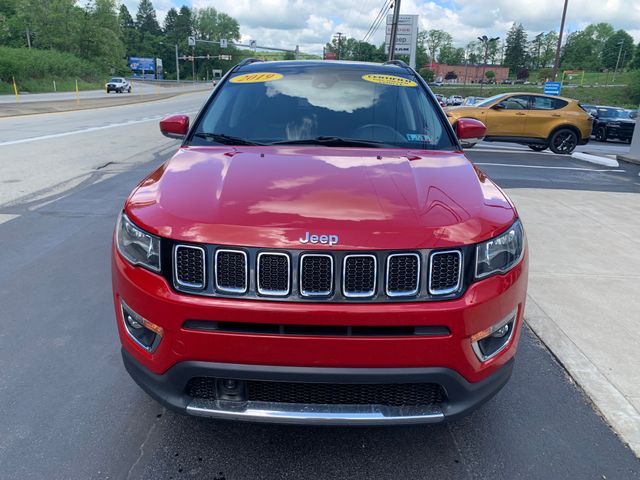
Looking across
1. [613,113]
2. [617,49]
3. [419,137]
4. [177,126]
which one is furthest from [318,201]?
[617,49]

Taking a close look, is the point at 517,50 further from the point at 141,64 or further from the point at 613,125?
the point at 613,125

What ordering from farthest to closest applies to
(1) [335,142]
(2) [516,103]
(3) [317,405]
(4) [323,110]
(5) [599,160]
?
(2) [516,103]
(5) [599,160]
(4) [323,110]
(1) [335,142]
(3) [317,405]

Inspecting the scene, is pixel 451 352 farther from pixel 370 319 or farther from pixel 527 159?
pixel 527 159

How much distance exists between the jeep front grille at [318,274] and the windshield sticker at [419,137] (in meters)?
1.44

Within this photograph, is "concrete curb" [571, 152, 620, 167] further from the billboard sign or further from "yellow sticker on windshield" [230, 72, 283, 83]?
the billboard sign

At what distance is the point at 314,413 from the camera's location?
2025mm

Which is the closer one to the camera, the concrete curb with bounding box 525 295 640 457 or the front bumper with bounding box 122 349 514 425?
the front bumper with bounding box 122 349 514 425

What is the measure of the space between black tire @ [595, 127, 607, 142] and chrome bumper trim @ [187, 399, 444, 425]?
75.6ft

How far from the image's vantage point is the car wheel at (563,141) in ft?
49.3

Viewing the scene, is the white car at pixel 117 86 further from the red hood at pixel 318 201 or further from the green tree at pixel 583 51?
the green tree at pixel 583 51

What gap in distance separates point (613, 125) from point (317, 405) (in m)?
→ 23.1

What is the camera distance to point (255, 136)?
3246 mm

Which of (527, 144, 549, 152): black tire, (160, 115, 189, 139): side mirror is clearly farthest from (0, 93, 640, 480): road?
(527, 144, 549, 152): black tire

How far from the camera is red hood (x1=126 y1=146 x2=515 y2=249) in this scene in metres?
2.02
